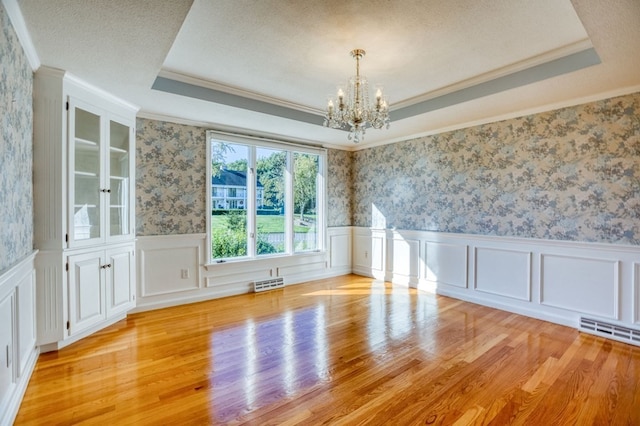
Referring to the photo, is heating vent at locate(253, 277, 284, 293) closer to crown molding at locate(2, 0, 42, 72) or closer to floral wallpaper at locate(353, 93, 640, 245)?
floral wallpaper at locate(353, 93, 640, 245)

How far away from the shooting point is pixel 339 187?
5.95m

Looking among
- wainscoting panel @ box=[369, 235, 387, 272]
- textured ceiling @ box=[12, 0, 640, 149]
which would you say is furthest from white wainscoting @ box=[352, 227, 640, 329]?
textured ceiling @ box=[12, 0, 640, 149]

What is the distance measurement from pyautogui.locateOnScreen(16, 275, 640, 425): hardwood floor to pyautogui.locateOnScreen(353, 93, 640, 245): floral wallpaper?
3.77 ft

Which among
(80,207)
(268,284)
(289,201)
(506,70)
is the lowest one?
(268,284)

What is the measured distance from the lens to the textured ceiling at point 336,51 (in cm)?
204

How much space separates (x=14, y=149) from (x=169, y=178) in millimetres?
1992

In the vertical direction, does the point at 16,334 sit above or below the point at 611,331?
above

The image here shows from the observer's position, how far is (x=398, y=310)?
154 inches

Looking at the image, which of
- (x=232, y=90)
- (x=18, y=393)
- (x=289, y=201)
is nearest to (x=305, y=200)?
(x=289, y=201)

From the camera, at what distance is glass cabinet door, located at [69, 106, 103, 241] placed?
2896 millimetres

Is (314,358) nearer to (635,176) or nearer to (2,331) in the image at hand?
(2,331)

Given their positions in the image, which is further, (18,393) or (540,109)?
(540,109)

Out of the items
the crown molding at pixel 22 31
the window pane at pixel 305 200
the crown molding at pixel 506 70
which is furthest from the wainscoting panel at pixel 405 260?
the crown molding at pixel 22 31

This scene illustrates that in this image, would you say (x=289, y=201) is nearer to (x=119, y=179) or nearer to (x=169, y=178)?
(x=169, y=178)
